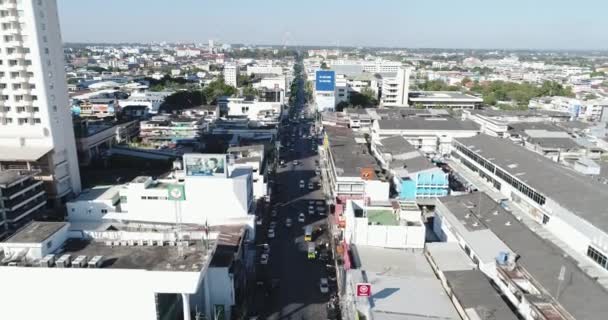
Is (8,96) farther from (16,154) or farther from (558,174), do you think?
(558,174)

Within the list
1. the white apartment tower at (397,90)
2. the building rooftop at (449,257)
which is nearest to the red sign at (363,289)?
the building rooftop at (449,257)

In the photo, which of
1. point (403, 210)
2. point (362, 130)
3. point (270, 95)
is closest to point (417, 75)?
point (270, 95)

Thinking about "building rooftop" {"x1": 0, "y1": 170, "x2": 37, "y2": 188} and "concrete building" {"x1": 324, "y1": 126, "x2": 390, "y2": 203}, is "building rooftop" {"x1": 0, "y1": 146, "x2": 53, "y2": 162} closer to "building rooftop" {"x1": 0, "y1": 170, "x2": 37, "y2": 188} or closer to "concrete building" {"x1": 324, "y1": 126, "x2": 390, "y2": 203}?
"building rooftop" {"x1": 0, "y1": 170, "x2": 37, "y2": 188}

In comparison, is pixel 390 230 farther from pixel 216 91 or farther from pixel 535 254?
pixel 216 91

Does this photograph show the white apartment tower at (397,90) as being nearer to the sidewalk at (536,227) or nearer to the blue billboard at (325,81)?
the blue billboard at (325,81)

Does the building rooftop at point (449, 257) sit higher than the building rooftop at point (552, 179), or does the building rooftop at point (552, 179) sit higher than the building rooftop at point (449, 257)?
the building rooftop at point (552, 179)

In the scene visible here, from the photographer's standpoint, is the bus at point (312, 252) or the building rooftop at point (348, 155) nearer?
the bus at point (312, 252)
